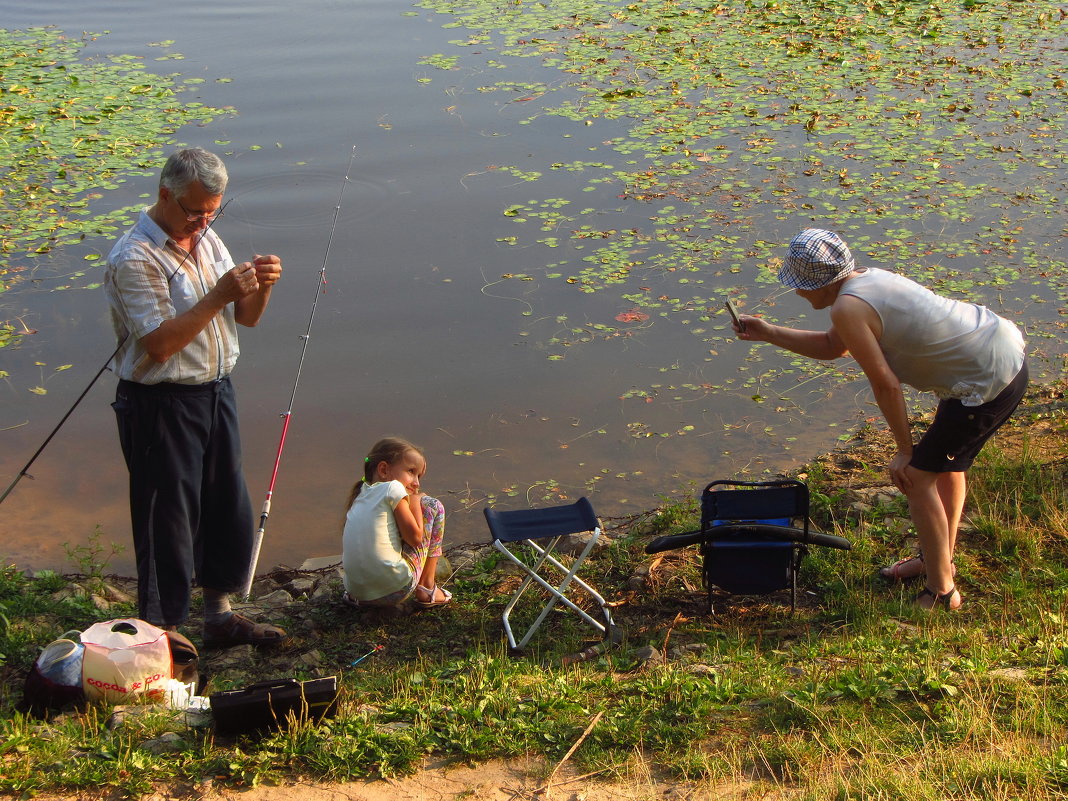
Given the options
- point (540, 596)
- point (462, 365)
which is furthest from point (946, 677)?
point (462, 365)

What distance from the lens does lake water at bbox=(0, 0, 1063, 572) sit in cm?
577

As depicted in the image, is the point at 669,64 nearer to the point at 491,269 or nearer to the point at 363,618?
the point at 491,269

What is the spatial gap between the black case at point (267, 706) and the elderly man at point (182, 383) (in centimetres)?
83

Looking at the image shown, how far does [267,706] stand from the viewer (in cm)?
313

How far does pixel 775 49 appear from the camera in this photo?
12320 mm

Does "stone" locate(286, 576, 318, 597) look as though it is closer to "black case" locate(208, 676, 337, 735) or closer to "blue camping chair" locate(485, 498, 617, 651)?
"blue camping chair" locate(485, 498, 617, 651)

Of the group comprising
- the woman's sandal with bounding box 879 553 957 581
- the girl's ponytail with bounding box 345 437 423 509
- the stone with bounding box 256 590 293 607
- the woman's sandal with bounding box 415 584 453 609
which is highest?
the girl's ponytail with bounding box 345 437 423 509

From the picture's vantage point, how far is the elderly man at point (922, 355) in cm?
362

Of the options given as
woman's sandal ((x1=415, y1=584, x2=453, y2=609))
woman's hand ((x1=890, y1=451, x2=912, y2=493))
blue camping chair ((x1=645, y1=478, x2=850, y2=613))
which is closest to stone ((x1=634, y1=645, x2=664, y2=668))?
blue camping chair ((x1=645, y1=478, x2=850, y2=613))

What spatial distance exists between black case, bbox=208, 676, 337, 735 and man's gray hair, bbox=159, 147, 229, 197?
1.59 m

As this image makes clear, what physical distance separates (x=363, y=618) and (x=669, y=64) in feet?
29.5

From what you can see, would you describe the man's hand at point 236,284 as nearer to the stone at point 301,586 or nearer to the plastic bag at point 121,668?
the plastic bag at point 121,668

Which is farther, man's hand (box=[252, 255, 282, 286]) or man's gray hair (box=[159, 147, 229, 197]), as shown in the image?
man's hand (box=[252, 255, 282, 286])

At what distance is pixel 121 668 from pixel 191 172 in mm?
1627
